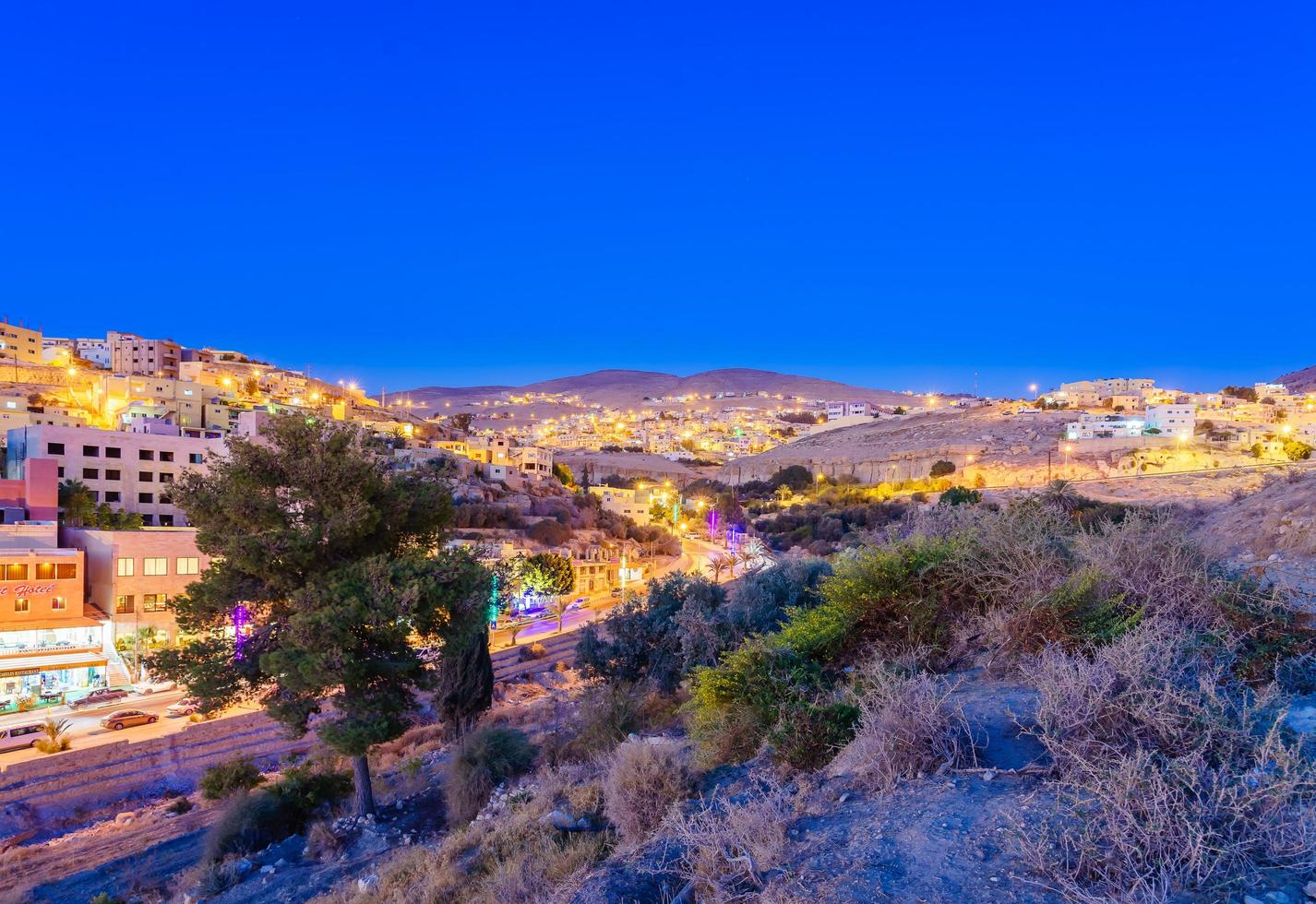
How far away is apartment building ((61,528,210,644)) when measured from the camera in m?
26.0

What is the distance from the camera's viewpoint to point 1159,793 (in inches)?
127

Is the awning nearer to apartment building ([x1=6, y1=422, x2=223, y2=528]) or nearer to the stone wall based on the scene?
the stone wall

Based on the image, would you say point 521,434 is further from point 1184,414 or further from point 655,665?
point 655,665

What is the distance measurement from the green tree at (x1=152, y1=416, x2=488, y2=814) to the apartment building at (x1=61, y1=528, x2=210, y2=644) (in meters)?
17.0

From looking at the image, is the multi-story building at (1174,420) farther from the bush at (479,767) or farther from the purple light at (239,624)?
the purple light at (239,624)

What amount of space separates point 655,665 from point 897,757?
11.4 meters

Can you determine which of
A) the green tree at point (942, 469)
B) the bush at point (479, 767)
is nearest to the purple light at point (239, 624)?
the bush at point (479, 767)

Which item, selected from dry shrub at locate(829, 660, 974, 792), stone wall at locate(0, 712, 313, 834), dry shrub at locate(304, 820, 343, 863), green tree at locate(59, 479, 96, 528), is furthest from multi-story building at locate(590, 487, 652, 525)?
dry shrub at locate(829, 660, 974, 792)

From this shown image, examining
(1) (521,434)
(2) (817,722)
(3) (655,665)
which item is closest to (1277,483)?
(3) (655,665)

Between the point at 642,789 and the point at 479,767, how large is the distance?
17.8 ft

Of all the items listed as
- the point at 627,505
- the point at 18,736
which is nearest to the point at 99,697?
the point at 18,736

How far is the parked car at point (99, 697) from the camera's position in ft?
73.9

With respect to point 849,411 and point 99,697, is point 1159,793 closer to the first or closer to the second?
point 99,697

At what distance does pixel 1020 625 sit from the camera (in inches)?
275
